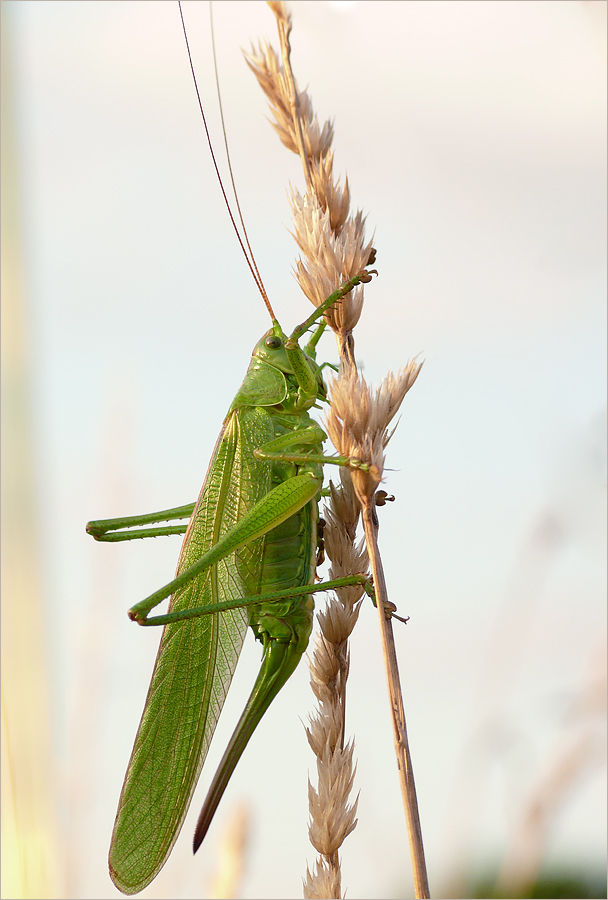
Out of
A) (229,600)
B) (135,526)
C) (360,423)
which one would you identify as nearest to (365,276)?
(360,423)

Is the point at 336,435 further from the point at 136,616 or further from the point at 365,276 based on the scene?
the point at 136,616

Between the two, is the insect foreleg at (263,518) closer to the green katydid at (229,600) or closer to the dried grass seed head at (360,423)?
the green katydid at (229,600)

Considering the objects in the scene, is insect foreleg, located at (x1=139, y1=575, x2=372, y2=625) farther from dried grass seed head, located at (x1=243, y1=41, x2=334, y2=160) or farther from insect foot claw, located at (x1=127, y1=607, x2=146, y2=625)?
dried grass seed head, located at (x1=243, y1=41, x2=334, y2=160)

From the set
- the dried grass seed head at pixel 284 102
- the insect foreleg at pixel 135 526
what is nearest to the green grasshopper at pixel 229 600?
the insect foreleg at pixel 135 526

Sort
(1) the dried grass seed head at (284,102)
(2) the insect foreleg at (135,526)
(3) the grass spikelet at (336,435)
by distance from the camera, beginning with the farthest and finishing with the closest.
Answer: (2) the insect foreleg at (135,526), (1) the dried grass seed head at (284,102), (3) the grass spikelet at (336,435)

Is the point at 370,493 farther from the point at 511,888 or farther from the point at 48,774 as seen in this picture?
the point at 48,774

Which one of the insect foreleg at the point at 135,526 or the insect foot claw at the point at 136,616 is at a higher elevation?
the insect foreleg at the point at 135,526

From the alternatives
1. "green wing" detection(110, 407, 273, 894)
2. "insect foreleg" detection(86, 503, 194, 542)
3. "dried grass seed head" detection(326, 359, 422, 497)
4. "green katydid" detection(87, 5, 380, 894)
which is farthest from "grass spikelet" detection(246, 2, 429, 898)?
"insect foreleg" detection(86, 503, 194, 542)
